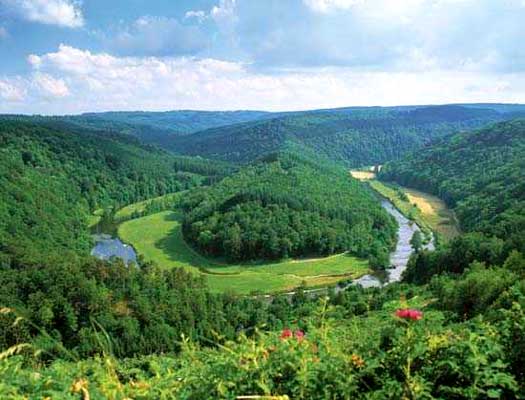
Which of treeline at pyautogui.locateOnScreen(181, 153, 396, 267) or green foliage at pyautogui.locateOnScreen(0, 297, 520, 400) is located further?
treeline at pyautogui.locateOnScreen(181, 153, 396, 267)

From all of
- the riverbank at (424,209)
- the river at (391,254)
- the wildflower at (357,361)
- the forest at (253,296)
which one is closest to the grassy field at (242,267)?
the river at (391,254)

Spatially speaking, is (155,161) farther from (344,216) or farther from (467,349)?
(467,349)

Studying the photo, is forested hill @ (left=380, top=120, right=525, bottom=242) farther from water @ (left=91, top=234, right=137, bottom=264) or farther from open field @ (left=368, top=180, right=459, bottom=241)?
water @ (left=91, top=234, right=137, bottom=264)

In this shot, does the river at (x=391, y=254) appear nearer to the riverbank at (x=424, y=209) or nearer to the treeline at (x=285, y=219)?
the treeline at (x=285, y=219)

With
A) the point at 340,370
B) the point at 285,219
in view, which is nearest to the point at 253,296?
the point at 285,219

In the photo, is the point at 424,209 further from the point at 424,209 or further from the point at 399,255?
the point at 399,255

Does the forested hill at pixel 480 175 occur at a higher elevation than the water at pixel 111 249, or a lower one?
higher

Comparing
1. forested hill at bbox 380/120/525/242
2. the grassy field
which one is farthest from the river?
forested hill at bbox 380/120/525/242
